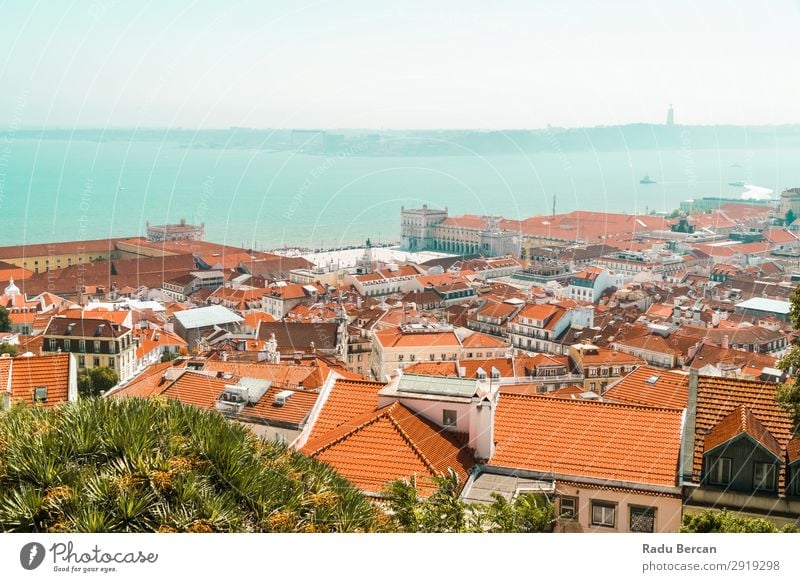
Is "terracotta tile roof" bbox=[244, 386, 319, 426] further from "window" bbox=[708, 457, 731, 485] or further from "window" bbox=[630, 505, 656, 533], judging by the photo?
"window" bbox=[708, 457, 731, 485]

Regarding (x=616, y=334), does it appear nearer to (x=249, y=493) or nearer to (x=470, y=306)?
(x=470, y=306)

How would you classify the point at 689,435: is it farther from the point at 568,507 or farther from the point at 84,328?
the point at 84,328

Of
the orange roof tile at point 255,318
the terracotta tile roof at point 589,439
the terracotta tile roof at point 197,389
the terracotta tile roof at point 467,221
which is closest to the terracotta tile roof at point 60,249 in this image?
the orange roof tile at point 255,318

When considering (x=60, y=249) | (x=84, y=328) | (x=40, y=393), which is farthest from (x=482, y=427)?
(x=60, y=249)

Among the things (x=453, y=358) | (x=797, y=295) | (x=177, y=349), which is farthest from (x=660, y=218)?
(x=797, y=295)

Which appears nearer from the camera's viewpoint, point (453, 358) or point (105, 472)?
point (105, 472)

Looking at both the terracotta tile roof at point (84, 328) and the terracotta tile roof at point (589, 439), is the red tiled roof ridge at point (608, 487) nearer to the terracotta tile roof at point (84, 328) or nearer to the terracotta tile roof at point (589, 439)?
the terracotta tile roof at point (589, 439)
